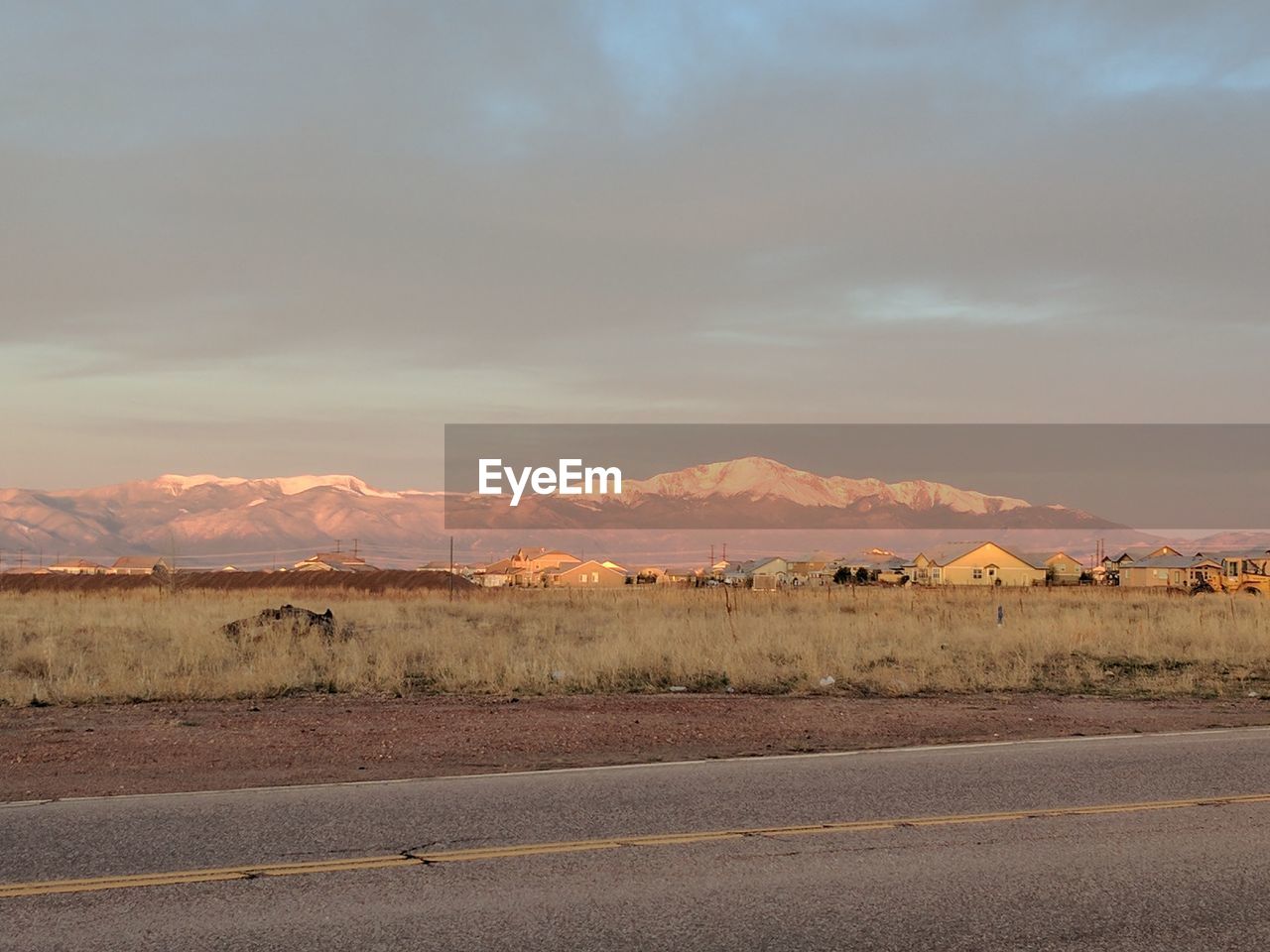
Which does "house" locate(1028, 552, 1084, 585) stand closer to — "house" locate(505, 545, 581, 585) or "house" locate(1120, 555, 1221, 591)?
"house" locate(1120, 555, 1221, 591)

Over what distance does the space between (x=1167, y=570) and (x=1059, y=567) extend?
18.2 metres

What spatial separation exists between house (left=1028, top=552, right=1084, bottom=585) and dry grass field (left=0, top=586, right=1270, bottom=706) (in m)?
80.1

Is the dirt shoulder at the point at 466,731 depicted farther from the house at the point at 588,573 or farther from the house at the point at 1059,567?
the house at the point at 588,573

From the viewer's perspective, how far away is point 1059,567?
124312mm

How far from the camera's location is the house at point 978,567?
111750 mm

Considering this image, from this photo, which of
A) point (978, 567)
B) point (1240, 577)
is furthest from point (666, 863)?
point (978, 567)

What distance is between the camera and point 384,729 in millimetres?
13875

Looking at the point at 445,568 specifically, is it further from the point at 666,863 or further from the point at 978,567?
the point at 666,863

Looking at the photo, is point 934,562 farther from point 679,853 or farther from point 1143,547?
point 679,853

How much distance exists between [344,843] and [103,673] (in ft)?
42.7

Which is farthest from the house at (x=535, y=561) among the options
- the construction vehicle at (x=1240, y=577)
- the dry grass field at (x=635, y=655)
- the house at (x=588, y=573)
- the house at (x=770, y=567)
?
the dry grass field at (x=635, y=655)

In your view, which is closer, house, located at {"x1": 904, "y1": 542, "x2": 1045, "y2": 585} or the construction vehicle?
the construction vehicle

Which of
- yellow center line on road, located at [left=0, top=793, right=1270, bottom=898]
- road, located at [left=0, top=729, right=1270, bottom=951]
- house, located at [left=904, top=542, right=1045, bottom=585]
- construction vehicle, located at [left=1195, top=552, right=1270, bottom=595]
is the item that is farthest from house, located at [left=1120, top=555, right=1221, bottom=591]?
road, located at [left=0, top=729, right=1270, bottom=951]

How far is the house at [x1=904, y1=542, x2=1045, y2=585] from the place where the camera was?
11175cm
